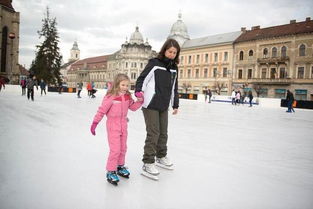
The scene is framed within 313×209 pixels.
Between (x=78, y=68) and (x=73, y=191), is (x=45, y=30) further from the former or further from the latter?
(x=78, y=68)

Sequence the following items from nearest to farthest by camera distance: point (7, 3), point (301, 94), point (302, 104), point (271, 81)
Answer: point (302, 104), point (301, 94), point (271, 81), point (7, 3)

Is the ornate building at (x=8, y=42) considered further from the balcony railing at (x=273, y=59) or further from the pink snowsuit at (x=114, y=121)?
the pink snowsuit at (x=114, y=121)

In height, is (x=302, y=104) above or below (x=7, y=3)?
below

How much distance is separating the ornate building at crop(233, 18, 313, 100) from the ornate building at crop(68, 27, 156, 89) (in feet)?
113

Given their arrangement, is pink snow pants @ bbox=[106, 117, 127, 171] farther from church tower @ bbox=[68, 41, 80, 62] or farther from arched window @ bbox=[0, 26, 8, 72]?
church tower @ bbox=[68, 41, 80, 62]

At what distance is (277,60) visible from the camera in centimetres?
3897

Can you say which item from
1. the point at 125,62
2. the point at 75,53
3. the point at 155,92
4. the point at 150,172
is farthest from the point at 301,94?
the point at 75,53

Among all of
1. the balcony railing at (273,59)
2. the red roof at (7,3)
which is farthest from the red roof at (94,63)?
the balcony railing at (273,59)

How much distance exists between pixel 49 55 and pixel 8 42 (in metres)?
6.35

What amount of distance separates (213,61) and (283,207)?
48.1 meters

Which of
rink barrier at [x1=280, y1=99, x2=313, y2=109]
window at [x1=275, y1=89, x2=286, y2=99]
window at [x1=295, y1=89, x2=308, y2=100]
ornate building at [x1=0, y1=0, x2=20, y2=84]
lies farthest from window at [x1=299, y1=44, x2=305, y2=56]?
ornate building at [x1=0, y1=0, x2=20, y2=84]

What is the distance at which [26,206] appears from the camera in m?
2.10

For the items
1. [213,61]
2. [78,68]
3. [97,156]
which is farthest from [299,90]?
[78,68]

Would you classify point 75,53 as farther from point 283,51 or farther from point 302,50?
point 302,50
